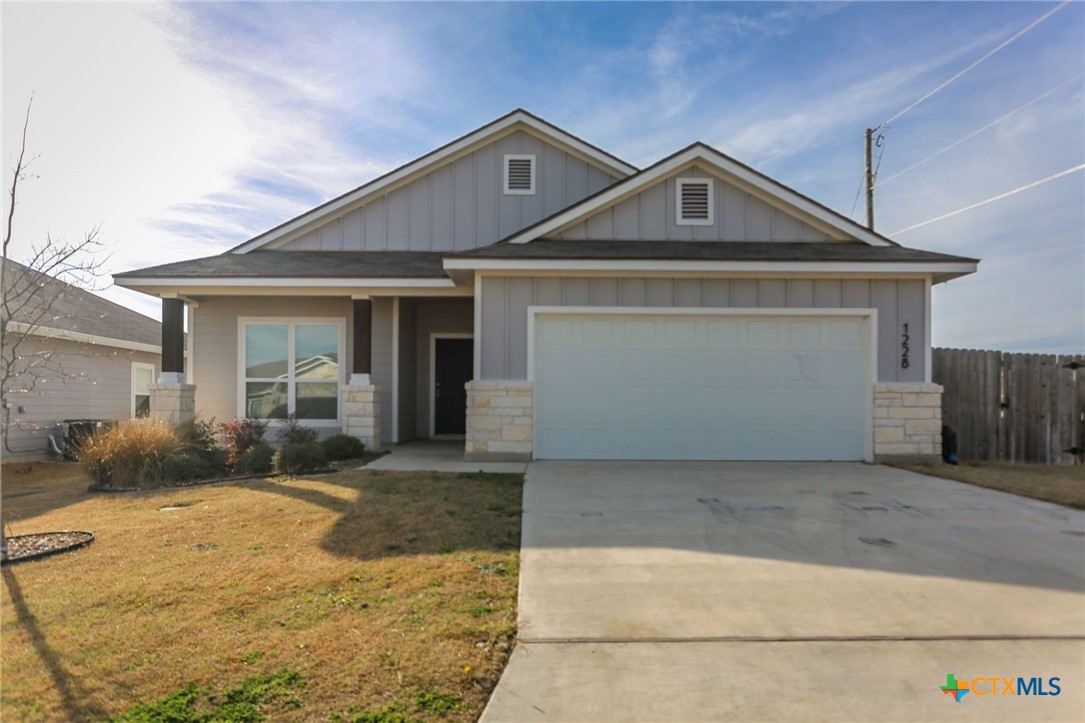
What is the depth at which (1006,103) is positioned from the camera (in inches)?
592

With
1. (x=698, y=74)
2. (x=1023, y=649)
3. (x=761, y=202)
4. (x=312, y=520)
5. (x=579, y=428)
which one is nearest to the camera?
(x=1023, y=649)

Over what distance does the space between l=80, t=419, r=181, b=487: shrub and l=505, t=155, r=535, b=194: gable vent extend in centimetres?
857

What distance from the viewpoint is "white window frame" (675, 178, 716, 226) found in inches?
456

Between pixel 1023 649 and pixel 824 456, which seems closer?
pixel 1023 649

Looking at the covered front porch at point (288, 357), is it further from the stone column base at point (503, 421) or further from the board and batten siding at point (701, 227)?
the board and batten siding at point (701, 227)

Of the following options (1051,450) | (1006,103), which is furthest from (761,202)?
(1006,103)

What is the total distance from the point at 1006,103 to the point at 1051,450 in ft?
27.3

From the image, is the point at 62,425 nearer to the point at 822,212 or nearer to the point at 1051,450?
the point at 822,212

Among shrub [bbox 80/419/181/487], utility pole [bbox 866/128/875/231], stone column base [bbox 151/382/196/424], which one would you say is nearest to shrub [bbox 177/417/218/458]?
shrub [bbox 80/419/181/487]

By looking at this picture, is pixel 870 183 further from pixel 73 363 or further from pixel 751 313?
pixel 73 363

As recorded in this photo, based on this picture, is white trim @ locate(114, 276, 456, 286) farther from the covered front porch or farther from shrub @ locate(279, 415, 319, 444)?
shrub @ locate(279, 415, 319, 444)

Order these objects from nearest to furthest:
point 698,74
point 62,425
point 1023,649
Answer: point 1023,649, point 698,74, point 62,425

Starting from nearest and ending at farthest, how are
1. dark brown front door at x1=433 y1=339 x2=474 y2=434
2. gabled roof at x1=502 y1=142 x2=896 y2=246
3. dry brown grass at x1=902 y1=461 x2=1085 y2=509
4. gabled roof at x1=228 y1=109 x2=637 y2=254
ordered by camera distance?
1. dry brown grass at x1=902 y1=461 x2=1085 y2=509
2. gabled roof at x1=502 y1=142 x2=896 y2=246
3. gabled roof at x1=228 y1=109 x2=637 y2=254
4. dark brown front door at x1=433 y1=339 x2=474 y2=434

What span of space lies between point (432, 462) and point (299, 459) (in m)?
2.04
